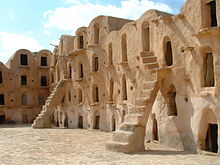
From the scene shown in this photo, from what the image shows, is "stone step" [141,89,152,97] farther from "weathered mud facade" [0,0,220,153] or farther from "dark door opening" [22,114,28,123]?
"dark door opening" [22,114,28,123]

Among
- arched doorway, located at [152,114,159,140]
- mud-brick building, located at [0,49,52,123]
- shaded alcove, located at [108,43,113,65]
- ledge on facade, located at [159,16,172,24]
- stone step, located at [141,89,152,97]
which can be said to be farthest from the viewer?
mud-brick building, located at [0,49,52,123]

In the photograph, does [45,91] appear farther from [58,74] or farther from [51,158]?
[51,158]

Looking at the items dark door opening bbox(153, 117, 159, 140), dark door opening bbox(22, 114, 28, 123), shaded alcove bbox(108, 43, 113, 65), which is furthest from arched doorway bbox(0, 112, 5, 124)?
dark door opening bbox(153, 117, 159, 140)

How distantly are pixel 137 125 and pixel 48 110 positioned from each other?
734 inches

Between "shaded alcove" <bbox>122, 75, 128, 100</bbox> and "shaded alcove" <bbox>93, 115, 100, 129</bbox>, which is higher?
"shaded alcove" <bbox>122, 75, 128, 100</bbox>

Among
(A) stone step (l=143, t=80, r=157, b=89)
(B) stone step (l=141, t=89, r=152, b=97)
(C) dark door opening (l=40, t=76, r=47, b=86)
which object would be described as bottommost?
(B) stone step (l=141, t=89, r=152, b=97)

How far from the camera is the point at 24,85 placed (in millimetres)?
42438

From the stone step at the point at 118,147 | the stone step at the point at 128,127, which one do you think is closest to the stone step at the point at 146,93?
the stone step at the point at 128,127

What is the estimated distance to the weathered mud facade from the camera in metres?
15.8

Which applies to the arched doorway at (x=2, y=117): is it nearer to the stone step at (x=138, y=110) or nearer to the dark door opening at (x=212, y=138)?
the stone step at (x=138, y=110)

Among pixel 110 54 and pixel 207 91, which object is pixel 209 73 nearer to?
pixel 207 91

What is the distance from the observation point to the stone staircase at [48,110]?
3241 centimetres

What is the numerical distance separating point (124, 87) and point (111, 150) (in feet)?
31.1

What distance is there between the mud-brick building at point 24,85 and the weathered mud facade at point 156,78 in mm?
10370
